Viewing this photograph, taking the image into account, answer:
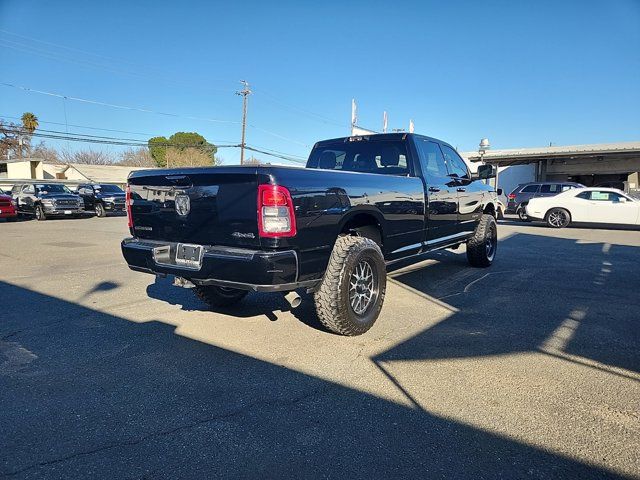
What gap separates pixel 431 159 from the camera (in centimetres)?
604

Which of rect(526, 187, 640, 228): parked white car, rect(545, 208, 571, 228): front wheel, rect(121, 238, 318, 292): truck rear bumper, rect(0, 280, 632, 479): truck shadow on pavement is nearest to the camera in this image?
rect(0, 280, 632, 479): truck shadow on pavement

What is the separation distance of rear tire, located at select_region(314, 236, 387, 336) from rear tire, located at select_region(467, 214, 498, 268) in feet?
11.9

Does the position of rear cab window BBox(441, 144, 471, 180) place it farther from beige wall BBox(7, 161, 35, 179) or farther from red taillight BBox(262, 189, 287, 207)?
beige wall BBox(7, 161, 35, 179)

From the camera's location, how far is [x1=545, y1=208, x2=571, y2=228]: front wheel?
16.6 m

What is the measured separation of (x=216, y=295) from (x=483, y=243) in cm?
480

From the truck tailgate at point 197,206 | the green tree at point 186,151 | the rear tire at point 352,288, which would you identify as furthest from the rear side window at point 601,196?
the green tree at point 186,151

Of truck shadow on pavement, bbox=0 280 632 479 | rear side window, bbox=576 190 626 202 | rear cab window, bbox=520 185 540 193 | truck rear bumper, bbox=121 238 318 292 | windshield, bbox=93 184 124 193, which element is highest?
rear cab window, bbox=520 185 540 193

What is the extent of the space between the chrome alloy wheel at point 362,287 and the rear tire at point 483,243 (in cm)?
367

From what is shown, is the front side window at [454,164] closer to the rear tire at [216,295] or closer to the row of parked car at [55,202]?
the rear tire at [216,295]

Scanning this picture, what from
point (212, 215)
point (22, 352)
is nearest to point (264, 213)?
point (212, 215)

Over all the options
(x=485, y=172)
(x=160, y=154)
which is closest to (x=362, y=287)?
(x=485, y=172)

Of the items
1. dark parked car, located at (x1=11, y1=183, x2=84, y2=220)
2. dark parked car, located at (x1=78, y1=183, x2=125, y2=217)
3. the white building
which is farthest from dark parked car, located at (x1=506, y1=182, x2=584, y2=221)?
the white building

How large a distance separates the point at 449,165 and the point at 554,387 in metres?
4.05

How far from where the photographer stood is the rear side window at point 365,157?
5.65 meters
